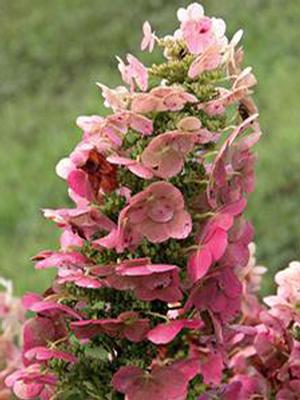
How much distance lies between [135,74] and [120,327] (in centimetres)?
24

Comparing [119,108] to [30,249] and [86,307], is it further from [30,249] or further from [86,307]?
[30,249]

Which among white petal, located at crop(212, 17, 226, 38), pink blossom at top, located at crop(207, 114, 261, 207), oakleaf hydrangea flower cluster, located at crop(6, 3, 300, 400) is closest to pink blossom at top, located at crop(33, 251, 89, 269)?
oakleaf hydrangea flower cluster, located at crop(6, 3, 300, 400)

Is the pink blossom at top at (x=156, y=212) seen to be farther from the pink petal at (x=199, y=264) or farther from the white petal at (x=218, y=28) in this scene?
the white petal at (x=218, y=28)

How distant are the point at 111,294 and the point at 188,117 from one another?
0.54ft

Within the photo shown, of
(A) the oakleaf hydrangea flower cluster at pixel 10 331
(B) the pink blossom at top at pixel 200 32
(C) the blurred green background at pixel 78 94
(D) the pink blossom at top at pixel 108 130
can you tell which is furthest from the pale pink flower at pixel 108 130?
(C) the blurred green background at pixel 78 94

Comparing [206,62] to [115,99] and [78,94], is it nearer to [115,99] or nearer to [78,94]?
[115,99]

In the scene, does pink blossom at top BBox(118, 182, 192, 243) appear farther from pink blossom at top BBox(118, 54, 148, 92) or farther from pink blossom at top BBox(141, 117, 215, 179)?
pink blossom at top BBox(118, 54, 148, 92)

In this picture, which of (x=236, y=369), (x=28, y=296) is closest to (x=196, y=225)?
(x=28, y=296)

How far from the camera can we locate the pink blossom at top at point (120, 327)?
108 centimetres

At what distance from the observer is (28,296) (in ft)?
3.86

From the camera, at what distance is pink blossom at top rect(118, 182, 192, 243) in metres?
1.08

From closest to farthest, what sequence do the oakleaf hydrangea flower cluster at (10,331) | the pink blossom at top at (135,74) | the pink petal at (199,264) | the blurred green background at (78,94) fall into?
the pink petal at (199,264)
the pink blossom at top at (135,74)
the oakleaf hydrangea flower cluster at (10,331)
the blurred green background at (78,94)

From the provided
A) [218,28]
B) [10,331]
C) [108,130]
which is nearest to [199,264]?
[108,130]

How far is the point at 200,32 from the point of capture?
117cm
